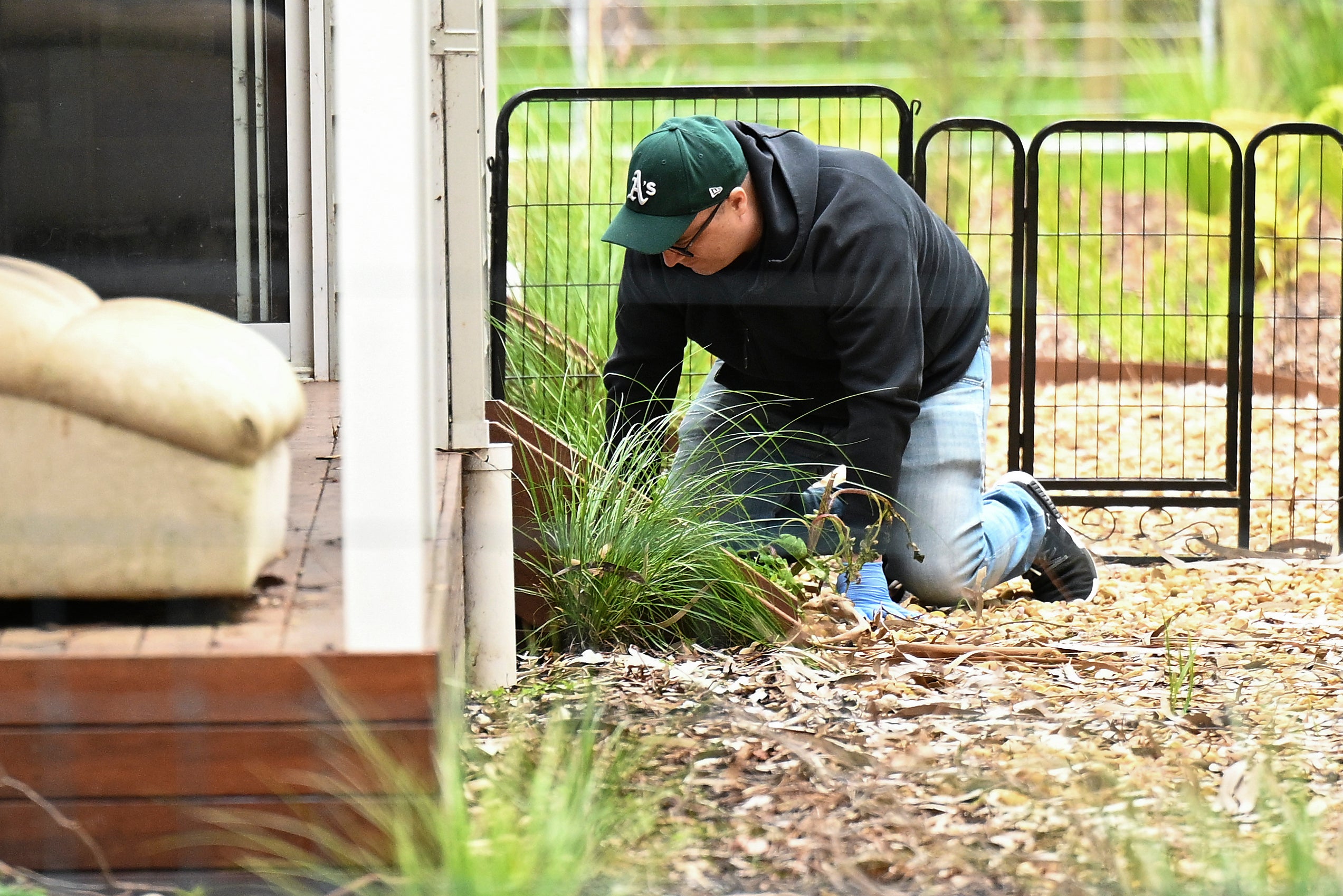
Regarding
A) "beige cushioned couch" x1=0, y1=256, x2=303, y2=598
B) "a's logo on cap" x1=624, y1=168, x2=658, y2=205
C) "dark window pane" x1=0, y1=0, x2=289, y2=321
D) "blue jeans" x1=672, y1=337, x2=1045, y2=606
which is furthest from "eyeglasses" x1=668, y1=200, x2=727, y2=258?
"beige cushioned couch" x1=0, y1=256, x2=303, y2=598

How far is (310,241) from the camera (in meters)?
3.38

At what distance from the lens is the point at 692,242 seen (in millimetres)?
3066

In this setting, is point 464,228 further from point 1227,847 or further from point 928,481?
point 1227,847

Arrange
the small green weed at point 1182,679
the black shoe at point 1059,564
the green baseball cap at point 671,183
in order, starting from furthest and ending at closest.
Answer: the black shoe at point 1059,564 < the green baseball cap at point 671,183 < the small green weed at point 1182,679

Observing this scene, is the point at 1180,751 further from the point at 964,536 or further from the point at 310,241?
the point at 310,241

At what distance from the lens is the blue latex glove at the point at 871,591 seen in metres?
3.12

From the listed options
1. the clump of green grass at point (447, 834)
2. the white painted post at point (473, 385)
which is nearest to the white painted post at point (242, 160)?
the white painted post at point (473, 385)

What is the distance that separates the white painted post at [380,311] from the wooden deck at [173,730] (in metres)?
0.09

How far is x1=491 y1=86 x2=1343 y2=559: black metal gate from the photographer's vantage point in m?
4.08

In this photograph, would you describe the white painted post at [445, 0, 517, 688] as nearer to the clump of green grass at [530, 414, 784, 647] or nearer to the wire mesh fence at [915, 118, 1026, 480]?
the clump of green grass at [530, 414, 784, 647]

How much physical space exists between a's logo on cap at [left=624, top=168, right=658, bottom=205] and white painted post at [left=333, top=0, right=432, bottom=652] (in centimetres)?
137

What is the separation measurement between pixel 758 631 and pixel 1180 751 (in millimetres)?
872

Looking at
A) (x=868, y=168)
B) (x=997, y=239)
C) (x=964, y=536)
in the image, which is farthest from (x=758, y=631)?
(x=997, y=239)

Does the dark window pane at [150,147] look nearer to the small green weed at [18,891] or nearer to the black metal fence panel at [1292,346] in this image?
the small green weed at [18,891]
